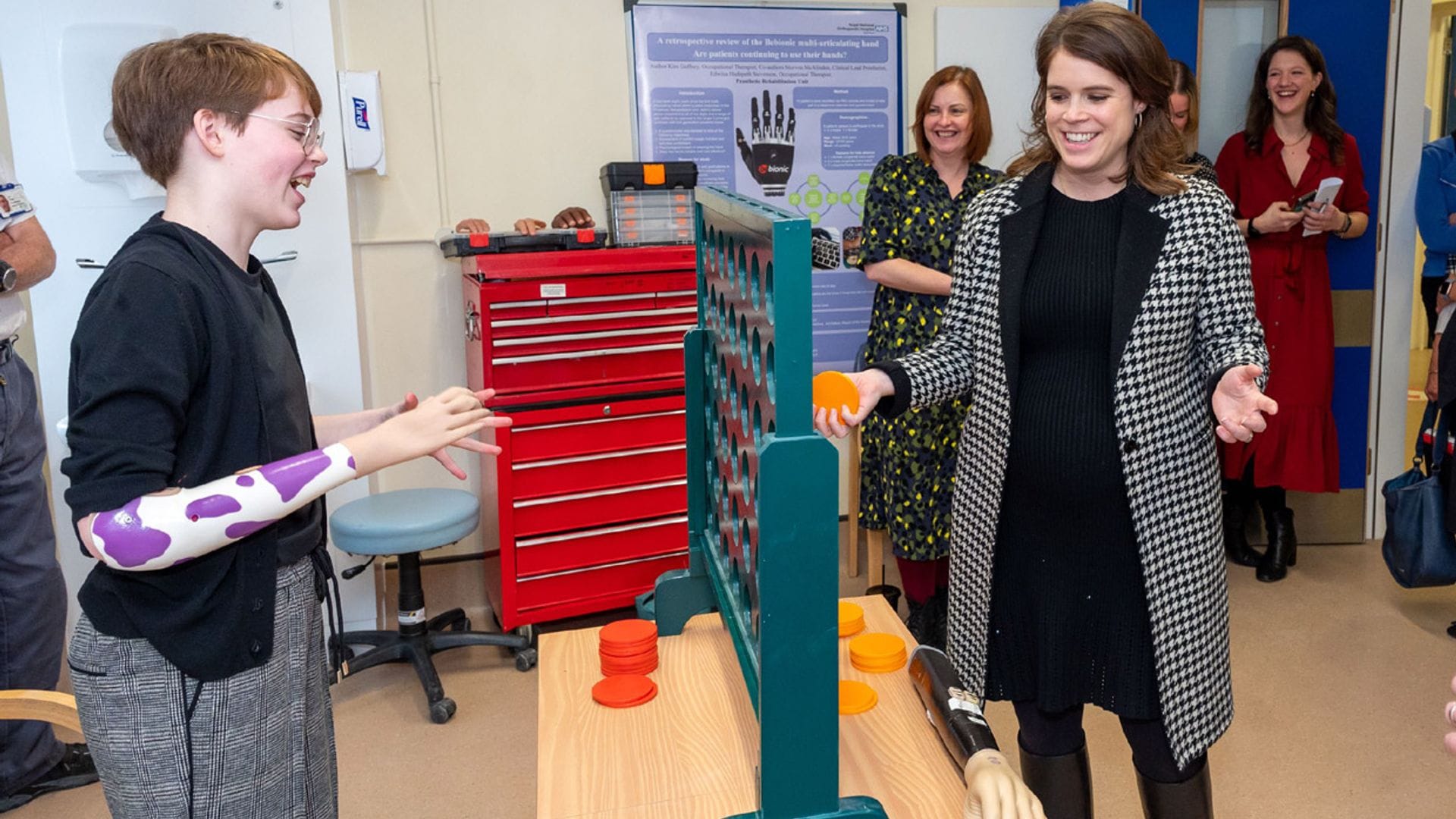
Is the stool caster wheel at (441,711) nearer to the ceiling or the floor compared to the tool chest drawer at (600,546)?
nearer to the floor

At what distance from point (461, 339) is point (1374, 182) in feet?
11.0

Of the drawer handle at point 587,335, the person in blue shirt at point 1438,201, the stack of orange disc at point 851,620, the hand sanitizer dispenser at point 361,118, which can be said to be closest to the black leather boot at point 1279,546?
the person in blue shirt at point 1438,201

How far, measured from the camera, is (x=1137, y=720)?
176cm

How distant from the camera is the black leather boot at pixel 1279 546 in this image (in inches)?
153

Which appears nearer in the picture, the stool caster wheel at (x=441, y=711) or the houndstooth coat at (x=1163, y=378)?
the houndstooth coat at (x=1163, y=378)

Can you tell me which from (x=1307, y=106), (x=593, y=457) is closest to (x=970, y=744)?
(x=593, y=457)

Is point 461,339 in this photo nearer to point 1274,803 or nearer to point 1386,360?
point 1274,803

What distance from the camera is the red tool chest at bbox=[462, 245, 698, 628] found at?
3295mm

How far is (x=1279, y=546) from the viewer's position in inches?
155

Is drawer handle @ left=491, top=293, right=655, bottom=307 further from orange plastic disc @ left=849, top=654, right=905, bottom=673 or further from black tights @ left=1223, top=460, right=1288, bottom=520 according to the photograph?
black tights @ left=1223, top=460, right=1288, bottom=520

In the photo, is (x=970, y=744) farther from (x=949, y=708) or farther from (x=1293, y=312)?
(x=1293, y=312)

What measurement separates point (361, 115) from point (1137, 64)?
8.54 ft

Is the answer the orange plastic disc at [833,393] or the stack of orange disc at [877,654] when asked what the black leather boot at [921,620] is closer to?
the stack of orange disc at [877,654]

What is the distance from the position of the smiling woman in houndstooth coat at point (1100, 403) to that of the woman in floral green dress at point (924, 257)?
121 centimetres
